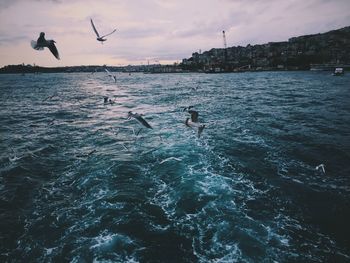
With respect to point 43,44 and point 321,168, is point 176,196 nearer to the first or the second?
point 43,44

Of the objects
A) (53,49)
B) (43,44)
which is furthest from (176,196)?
(43,44)

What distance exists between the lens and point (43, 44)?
751 centimetres

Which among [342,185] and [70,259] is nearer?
[70,259]

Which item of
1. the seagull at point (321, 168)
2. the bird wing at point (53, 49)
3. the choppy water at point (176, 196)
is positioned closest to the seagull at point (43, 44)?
the bird wing at point (53, 49)

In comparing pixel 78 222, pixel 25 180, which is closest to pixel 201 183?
pixel 78 222

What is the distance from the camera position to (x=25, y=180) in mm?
12539

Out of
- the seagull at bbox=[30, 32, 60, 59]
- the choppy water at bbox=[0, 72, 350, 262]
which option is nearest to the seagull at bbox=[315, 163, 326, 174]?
the choppy water at bbox=[0, 72, 350, 262]

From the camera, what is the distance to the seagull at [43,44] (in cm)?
734

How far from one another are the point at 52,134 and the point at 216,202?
16.3 metres

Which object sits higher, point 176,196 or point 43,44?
point 43,44

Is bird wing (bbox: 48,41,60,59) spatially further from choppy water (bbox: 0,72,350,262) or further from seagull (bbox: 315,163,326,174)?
seagull (bbox: 315,163,326,174)

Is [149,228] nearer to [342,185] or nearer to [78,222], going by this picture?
[78,222]

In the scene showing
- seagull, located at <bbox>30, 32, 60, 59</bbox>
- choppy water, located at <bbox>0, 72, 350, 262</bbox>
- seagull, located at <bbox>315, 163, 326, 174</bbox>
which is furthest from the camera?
seagull, located at <bbox>315, 163, 326, 174</bbox>

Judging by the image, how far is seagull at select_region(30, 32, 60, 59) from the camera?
7340 millimetres
